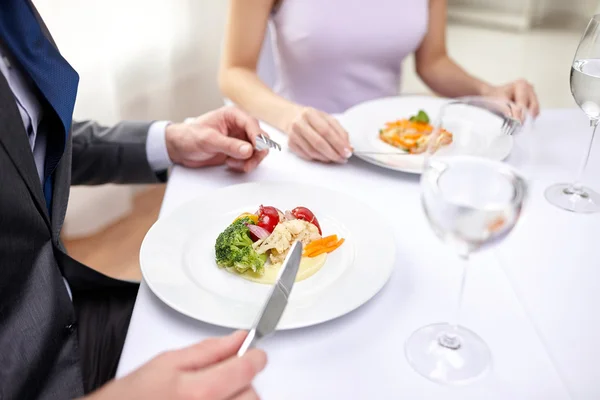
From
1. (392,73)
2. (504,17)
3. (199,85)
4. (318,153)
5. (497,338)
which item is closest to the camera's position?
(497,338)

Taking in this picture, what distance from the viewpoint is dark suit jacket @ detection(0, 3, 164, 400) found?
2.60 feet

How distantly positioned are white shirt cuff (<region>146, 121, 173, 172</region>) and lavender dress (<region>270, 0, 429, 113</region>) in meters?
0.67

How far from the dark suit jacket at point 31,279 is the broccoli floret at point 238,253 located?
10.9 inches

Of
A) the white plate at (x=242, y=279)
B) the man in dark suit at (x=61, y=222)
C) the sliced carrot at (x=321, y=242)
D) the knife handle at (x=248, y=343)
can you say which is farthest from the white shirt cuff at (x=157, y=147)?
the knife handle at (x=248, y=343)

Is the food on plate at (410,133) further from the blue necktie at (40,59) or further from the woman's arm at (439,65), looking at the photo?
the blue necktie at (40,59)

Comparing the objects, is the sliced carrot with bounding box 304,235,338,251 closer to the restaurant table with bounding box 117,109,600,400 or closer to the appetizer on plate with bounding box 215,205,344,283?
the appetizer on plate with bounding box 215,205,344,283

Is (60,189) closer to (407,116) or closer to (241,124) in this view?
(241,124)

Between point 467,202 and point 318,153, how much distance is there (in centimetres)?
54

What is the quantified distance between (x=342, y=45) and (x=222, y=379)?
1329mm

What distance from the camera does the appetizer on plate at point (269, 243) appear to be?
2.57 ft

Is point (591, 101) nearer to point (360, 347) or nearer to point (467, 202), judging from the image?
point (467, 202)

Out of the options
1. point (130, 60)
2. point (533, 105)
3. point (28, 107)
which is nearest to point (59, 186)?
point (28, 107)

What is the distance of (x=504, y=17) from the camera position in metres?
4.31

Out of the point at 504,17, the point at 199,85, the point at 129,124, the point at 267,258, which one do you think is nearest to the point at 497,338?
the point at 267,258
